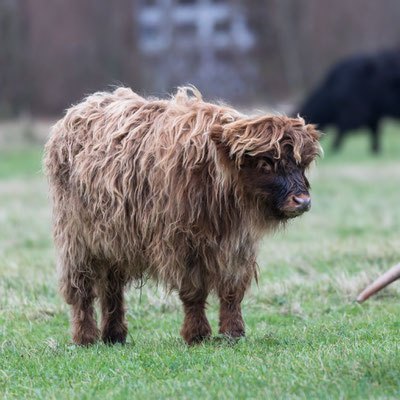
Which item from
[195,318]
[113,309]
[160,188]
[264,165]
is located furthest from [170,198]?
[113,309]

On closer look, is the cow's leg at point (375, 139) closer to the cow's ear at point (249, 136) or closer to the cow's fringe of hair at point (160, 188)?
the cow's fringe of hair at point (160, 188)

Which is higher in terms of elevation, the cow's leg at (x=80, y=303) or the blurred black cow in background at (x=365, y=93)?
the cow's leg at (x=80, y=303)

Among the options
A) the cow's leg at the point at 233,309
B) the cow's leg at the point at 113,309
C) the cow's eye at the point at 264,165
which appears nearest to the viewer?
the cow's eye at the point at 264,165

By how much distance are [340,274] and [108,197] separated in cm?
295

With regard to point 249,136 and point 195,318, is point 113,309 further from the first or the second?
point 249,136

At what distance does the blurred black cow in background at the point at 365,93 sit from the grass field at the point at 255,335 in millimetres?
12156

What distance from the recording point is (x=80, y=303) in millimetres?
6098

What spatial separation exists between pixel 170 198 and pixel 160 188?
122 mm

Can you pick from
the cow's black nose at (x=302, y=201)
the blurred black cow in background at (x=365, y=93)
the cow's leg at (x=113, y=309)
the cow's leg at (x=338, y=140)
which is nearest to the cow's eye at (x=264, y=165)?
the cow's black nose at (x=302, y=201)

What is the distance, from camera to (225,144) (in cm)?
528

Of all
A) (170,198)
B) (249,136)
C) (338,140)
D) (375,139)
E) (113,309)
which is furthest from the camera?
(338,140)

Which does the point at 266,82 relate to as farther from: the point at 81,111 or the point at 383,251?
the point at 81,111

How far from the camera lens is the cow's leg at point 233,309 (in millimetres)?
5625

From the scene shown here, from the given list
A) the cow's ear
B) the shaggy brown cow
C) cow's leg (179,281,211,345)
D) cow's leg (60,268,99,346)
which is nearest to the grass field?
cow's leg (179,281,211,345)
